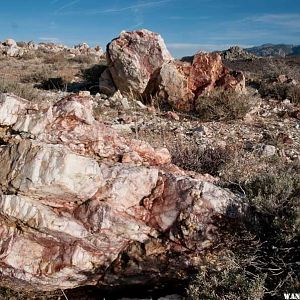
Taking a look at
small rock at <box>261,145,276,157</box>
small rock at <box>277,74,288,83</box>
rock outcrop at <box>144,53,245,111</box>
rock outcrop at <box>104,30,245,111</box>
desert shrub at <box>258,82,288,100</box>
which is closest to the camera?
small rock at <box>261,145,276,157</box>

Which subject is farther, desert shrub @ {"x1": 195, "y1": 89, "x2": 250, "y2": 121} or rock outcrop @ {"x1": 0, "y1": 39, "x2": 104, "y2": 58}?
rock outcrop @ {"x1": 0, "y1": 39, "x2": 104, "y2": 58}

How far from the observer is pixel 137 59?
433 inches

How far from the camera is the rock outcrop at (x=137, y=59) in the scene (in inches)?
431

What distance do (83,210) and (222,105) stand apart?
5.86 meters

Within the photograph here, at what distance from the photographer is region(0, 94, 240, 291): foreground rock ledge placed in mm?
3875

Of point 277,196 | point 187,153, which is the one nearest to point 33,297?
point 277,196

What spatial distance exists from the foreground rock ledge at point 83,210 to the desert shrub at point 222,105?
4.80 meters

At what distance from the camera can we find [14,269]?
3.99 meters

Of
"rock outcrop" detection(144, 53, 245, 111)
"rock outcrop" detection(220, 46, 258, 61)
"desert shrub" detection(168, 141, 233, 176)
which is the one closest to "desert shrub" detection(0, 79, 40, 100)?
"rock outcrop" detection(144, 53, 245, 111)

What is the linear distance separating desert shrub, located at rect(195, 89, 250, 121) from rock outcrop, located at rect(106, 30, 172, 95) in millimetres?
2008

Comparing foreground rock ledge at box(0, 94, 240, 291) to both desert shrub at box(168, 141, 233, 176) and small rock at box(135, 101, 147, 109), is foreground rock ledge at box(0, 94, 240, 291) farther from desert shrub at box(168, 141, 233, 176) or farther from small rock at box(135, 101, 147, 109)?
small rock at box(135, 101, 147, 109)

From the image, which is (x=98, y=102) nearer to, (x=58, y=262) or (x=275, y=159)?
(x=275, y=159)

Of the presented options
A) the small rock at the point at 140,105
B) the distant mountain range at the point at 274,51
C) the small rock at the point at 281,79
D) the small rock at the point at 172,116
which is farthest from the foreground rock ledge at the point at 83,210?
the distant mountain range at the point at 274,51

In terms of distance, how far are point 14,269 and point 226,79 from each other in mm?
7529
